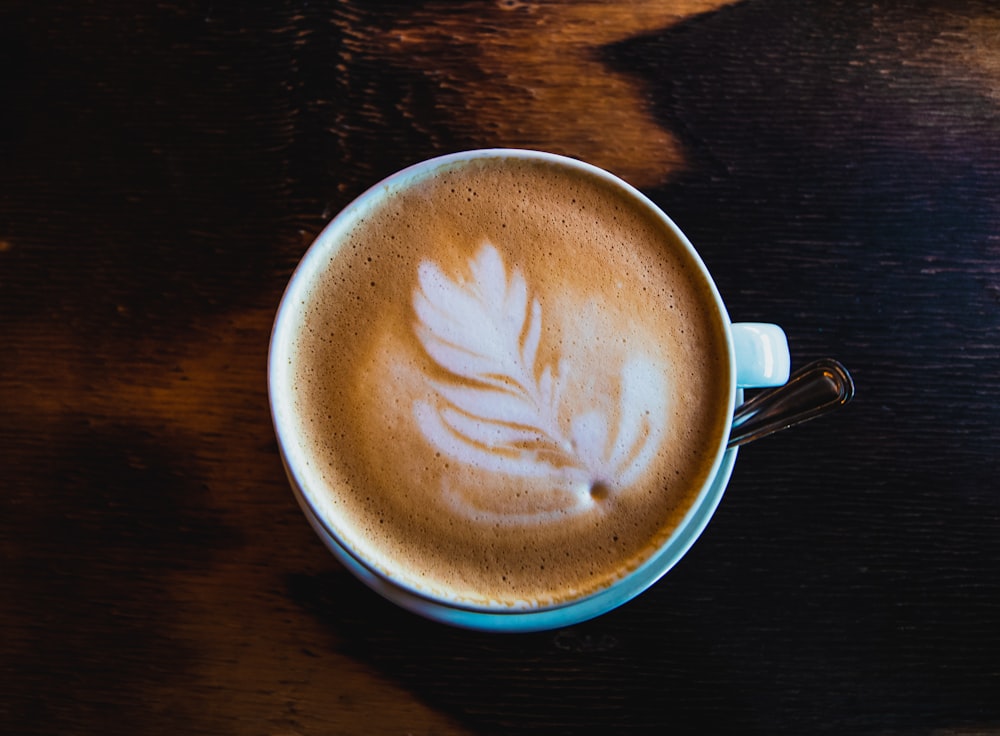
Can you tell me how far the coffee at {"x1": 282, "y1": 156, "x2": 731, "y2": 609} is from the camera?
69 cm

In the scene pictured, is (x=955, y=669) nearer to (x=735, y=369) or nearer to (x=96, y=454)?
(x=735, y=369)

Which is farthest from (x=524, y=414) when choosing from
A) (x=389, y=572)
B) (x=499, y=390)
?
(x=389, y=572)

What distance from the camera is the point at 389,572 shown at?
67cm

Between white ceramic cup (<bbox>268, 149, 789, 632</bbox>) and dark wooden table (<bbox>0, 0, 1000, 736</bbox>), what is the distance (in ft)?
0.23

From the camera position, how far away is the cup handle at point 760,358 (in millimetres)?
734

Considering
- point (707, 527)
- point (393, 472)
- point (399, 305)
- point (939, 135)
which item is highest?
point (939, 135)

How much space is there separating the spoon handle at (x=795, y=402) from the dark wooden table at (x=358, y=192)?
0.33 feet

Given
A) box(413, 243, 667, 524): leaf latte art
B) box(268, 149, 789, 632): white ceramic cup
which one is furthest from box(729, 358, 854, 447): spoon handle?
box(413, 243, 667, 524): leaf latte art

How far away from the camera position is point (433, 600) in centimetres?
67

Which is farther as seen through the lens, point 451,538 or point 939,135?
point 939,135

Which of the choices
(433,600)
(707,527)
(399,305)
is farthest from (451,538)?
(707,527)

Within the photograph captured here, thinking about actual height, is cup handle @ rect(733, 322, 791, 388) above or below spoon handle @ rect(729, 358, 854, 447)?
above

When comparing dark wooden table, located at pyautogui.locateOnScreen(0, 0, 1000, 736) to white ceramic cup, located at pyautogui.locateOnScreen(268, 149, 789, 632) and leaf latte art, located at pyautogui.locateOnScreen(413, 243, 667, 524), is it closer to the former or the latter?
white ceramic cup, located at pyautogui.locateOnScreen(268, 149, 789, 632)

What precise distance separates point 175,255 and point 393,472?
1.34 ft
